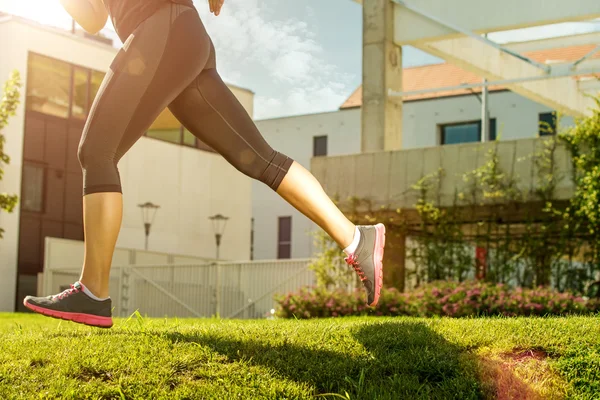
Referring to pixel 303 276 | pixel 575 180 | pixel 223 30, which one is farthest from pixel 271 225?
pixel 223 30

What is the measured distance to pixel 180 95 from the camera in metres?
4.20

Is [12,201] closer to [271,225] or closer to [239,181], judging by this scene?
[239,181]

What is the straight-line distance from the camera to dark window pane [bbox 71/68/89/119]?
92.6ft

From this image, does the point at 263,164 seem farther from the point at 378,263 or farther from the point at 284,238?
the point at 284,238

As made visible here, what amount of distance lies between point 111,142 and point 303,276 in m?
14.8

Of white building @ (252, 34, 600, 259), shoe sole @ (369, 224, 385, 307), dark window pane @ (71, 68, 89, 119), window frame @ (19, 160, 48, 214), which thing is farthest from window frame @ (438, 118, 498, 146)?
shoe sole @ (369, 224, 385, 307)

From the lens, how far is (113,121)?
3.99 meters

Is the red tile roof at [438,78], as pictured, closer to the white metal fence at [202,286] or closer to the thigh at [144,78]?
the white metal fence at [202,286]

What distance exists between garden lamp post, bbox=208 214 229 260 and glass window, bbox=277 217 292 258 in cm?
661

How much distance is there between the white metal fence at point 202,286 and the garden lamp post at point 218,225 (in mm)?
8244

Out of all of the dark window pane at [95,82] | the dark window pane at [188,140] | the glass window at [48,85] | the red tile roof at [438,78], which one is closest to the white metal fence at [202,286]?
the glass window at [48,85]

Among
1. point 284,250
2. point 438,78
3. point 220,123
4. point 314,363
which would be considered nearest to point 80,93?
point 284,250

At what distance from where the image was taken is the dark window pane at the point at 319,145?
38062 mm

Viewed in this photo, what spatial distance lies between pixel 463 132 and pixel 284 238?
9.66 meters
